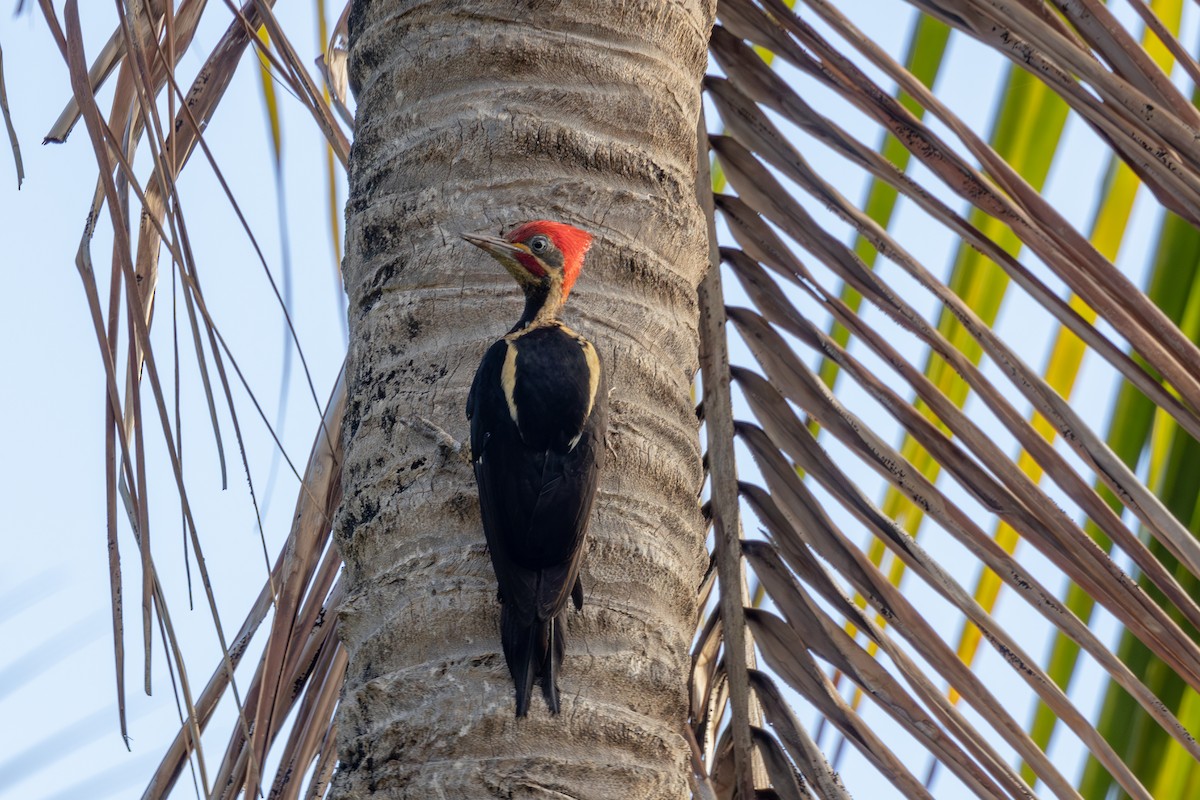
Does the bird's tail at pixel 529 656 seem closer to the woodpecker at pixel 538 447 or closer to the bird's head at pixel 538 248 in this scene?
the woodpecker at pixel 538 447

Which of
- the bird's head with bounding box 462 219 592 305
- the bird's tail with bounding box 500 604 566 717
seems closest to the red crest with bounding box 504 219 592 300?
the bird's head with bounding box 462 219 592 305

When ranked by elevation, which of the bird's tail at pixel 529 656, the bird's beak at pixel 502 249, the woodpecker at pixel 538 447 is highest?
the bird's beak at pixel 502 249

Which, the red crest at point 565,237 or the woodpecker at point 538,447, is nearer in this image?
the woodpecker at point 538,447

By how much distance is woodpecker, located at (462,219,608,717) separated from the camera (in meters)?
1.80

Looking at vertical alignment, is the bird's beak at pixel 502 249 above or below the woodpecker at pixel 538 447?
above

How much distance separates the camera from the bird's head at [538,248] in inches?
79.7

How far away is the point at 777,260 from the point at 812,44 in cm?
40

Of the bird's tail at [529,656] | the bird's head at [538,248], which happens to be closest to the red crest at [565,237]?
the bird's head at [538,248]

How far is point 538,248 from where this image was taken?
81.3 inches

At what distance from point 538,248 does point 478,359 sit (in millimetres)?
198

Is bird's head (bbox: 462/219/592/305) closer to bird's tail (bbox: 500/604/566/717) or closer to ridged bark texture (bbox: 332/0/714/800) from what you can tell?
ridged bark texture (bbox: 332/0/714/800)

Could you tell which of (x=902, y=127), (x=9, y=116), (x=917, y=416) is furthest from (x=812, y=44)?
(x=9, y=116)

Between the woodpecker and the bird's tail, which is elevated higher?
the woodpecker

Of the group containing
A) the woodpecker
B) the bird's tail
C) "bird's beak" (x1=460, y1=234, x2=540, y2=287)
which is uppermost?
"bird's beak" (x1=460, y1=234, x2=540, y2=287)
